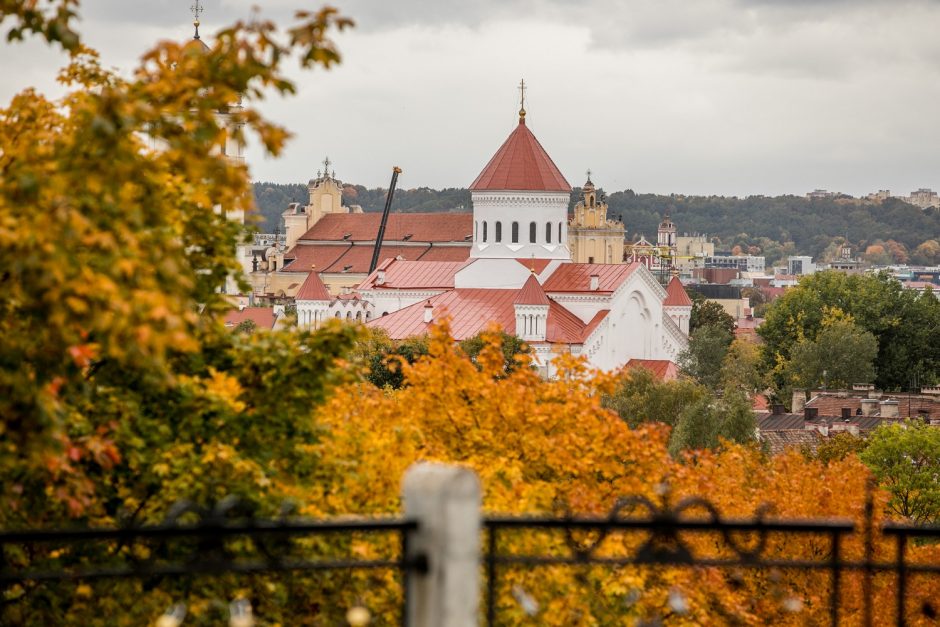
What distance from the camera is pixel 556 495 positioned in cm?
1717

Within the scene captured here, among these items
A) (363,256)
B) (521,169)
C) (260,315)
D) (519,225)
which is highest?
(521,169)

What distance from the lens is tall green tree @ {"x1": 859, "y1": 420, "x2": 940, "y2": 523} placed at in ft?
112

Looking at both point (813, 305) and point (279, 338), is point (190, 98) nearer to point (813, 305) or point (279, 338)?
point (279, 338)

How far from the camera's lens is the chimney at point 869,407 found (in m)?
60.2

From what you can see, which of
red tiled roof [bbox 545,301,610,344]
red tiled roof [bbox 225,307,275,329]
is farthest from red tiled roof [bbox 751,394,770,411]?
red tiled roof [bbox 225,307,275,329]

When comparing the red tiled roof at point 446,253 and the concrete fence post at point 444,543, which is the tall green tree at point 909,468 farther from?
the red tiled roof at point 446,253

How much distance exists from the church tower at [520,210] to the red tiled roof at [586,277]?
11.5 ft

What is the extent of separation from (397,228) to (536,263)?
52.8 meters

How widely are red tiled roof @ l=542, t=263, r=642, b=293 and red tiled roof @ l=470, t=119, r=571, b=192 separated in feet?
19.3

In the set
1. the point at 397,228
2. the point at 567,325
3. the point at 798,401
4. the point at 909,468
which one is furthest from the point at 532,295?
the point at 397,228

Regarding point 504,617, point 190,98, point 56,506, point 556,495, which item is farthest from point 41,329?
point 556,495

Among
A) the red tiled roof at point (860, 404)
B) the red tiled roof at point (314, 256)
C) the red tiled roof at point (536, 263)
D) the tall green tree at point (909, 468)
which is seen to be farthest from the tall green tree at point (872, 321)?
the tall green tree at point (909, 468)

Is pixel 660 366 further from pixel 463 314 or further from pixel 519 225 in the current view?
pixel 519 225

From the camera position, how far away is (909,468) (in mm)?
35938
